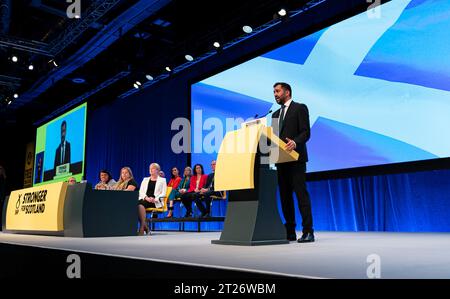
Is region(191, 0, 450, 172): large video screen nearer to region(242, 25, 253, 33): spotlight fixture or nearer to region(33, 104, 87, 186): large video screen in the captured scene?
region(242, 25, 253, 33): spotlight fixture

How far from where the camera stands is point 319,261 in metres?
1.75

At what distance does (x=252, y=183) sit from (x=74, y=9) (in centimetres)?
511

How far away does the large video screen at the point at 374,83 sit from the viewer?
14.4 feet

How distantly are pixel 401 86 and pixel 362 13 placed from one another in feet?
3.44

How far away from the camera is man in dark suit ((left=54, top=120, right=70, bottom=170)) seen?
9.85 meters

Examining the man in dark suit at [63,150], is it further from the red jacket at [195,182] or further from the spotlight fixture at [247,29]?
the spotlight fixture at [247,29]

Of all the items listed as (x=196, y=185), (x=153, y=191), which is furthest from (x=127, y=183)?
(x=196, y=185)

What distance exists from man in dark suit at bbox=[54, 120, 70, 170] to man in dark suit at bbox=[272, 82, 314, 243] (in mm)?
7720

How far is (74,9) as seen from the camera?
21.3 ft

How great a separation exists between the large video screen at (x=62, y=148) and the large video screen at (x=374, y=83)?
15.5ft

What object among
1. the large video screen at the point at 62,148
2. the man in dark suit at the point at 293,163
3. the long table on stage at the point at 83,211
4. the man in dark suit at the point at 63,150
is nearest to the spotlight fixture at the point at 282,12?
the man in dark suit at the point at 293,163

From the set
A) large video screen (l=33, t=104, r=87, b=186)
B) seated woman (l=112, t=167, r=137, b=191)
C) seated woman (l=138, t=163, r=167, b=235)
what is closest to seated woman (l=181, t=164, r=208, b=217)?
seated woman (l=138, t=163, r=167, b=235)
